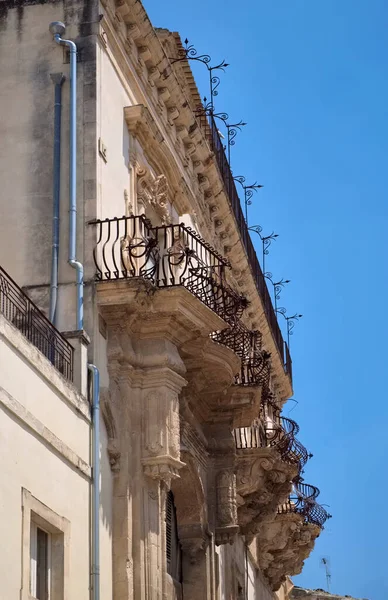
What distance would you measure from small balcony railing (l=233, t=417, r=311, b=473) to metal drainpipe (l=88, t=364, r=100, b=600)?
308 inches

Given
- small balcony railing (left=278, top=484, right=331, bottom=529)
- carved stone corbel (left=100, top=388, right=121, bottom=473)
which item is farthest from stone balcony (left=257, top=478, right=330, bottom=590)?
carved stone corbel (left=100, top=388, right=121, bottom=473)

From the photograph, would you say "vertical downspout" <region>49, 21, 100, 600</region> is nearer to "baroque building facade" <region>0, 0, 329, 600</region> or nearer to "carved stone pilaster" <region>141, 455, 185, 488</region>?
"baroque building facade" <region>0, 0, 329, 600</region>

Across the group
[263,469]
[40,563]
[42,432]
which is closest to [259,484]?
[263,469]

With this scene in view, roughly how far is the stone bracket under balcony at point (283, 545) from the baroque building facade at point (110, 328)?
638cm

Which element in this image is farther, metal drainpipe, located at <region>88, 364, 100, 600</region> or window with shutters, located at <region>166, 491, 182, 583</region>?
window with shutters, located at <region>166, 491, 182, 583</region>

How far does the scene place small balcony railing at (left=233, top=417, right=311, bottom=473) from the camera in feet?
90.5

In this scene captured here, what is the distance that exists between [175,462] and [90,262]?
2808 millimetres

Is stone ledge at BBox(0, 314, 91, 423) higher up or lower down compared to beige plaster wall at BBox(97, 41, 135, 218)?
lower down

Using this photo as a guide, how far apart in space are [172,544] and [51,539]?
222 inches

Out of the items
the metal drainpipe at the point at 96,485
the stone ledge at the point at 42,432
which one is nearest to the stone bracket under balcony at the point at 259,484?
the metal drainpipe at the point at 96,485

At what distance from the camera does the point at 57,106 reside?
21047mm

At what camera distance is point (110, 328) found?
20.5 m

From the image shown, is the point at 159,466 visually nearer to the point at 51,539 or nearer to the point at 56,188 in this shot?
the point at 51,539

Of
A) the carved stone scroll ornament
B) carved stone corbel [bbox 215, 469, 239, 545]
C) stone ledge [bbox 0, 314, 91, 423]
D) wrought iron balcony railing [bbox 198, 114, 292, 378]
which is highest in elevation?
wrought iron balcony railing [bbox 198, 114, 292, 378]
